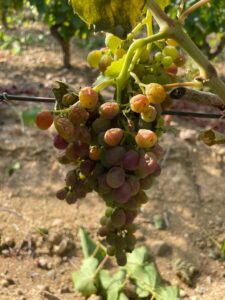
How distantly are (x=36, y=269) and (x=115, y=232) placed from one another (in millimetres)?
928

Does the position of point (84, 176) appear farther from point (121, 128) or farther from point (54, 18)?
point (54, 18)

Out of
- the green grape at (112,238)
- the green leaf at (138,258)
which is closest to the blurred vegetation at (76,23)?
the green leaf at (138,258)

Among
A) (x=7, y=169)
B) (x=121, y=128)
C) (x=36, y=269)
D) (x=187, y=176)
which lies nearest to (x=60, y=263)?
(x=36, y=269)

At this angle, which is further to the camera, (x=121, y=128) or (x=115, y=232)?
(x=115, y=232)

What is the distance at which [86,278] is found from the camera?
1910 millimetres

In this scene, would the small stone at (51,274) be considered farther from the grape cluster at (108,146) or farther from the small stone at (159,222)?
the grape cluster at (108,146)

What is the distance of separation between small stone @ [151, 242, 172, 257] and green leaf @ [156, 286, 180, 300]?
415 millimetres

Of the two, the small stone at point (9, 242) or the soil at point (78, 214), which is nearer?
the soil at point (78, 214)

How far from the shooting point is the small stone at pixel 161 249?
2.29m

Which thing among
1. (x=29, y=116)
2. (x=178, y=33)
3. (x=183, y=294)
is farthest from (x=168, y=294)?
(x=29, y=116)

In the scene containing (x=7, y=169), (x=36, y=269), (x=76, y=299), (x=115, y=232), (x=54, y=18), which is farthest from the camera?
(x=54, y=18)

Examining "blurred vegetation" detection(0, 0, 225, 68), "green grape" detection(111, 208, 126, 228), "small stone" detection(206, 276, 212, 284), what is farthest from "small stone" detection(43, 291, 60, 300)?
"blurred vegetation" detection(0, 0, 225, 68)

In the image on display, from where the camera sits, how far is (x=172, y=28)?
82 centimetres

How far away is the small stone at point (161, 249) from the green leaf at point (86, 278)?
1.28 feet
